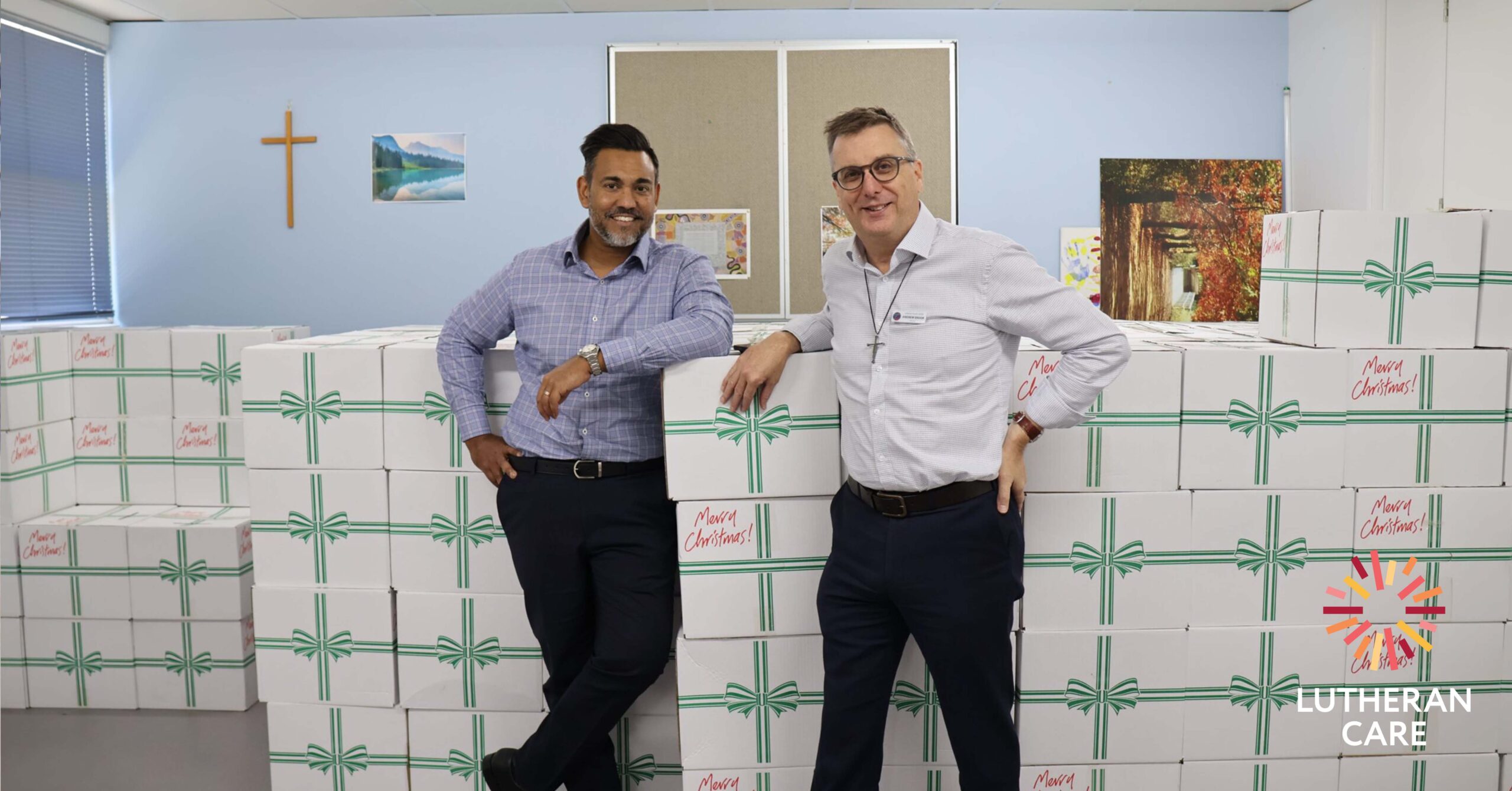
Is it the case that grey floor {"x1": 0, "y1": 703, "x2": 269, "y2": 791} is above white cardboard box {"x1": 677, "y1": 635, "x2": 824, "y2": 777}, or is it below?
below

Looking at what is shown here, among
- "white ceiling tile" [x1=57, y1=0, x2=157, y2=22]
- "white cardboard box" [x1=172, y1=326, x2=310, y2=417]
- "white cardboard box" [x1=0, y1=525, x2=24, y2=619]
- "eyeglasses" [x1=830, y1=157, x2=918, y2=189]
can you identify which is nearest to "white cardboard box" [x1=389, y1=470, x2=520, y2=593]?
"eyeglasses" [x1=830, y1=157, x2=918, y2=189]

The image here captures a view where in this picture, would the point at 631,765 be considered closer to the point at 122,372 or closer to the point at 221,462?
the point at 221,462

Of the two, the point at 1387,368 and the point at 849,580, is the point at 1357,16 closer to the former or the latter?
the point at 1387,368

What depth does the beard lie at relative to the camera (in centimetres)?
223

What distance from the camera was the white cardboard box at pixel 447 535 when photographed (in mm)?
2447

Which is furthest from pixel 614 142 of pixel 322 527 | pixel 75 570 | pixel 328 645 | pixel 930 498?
pixel 75 570

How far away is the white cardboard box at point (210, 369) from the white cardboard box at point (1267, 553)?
2.95 m

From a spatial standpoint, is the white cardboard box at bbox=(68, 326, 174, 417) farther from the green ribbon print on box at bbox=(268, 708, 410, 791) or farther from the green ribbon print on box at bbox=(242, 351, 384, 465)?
the green ribbon print on box at bbox=(268, 708, 410, 791)

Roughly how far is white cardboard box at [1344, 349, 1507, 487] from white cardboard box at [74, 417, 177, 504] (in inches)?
142

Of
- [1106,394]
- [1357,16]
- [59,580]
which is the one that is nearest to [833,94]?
[1357,16]

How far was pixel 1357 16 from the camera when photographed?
3953mm

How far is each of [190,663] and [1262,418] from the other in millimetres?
3204

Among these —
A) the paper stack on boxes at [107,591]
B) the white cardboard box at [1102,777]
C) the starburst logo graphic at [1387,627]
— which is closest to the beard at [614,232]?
A: the white cardboard box at [1102,777]

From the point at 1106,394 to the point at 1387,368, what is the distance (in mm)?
640
